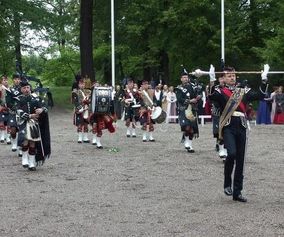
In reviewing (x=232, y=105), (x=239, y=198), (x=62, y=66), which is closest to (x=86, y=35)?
(x=62, y=66)

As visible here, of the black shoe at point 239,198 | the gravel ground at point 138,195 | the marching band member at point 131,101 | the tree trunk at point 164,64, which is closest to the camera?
the gravel ground at point 138,195

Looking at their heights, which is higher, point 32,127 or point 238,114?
point 238,114

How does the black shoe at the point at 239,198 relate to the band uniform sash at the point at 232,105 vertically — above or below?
below

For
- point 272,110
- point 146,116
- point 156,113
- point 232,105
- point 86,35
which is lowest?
point 272,110

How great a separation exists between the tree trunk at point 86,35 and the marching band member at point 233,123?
953 inches

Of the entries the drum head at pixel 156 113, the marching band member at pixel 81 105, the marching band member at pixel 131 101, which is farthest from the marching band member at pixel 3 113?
the drum head at pixel 156 113

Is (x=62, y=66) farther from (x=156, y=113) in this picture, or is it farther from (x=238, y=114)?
(x=238, y=114)

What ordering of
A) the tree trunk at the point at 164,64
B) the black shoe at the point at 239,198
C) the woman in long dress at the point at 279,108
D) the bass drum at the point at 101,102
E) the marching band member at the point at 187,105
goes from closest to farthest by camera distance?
the black shoe at the point at 239,198 → the marching band member at the point at 187,105 → the bass drum at the point at 101,102 → the woman in long dress at the point at 279,108 → the tree trunk at the point at 164,64

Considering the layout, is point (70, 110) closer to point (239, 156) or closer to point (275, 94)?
point (275, 94)

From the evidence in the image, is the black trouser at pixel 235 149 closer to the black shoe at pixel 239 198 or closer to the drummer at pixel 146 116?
the black shoe at pixel 239 198

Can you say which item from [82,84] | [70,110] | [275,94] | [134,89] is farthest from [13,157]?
[70,110]

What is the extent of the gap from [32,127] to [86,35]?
2175 cm

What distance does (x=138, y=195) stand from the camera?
31.4ft

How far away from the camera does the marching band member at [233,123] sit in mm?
9055
